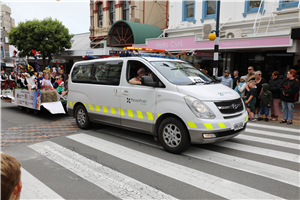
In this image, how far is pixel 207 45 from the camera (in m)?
13.6

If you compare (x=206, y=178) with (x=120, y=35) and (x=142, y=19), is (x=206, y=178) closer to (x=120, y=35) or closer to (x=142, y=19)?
(x=120, y=35)

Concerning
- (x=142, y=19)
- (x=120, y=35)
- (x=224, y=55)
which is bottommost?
(x=224, y=55)

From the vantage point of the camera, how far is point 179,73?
5707 mm

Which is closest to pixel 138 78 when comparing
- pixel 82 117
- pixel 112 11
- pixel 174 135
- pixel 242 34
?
pixel 174 135

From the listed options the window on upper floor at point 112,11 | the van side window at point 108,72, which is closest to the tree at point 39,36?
the window on upper floor at point 112,11

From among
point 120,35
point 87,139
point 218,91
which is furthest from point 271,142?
point 120,35

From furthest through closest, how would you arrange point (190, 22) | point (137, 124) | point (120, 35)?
point (120, 35) → point (190, 22) → point (137, 124)

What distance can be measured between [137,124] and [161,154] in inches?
40.3

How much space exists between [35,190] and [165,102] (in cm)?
294

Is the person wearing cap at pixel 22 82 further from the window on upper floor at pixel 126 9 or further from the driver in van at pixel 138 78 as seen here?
the window on upper floor at pixel 126 9

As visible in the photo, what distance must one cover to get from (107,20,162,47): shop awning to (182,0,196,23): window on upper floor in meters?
3.11

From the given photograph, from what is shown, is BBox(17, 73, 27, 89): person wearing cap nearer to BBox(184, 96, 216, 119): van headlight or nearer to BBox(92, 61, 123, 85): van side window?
BBox(92, 61, 123, 85): van side window

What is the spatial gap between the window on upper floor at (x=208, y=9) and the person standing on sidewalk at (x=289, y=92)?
27.9 ft

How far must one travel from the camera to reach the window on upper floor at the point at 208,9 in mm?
15447
